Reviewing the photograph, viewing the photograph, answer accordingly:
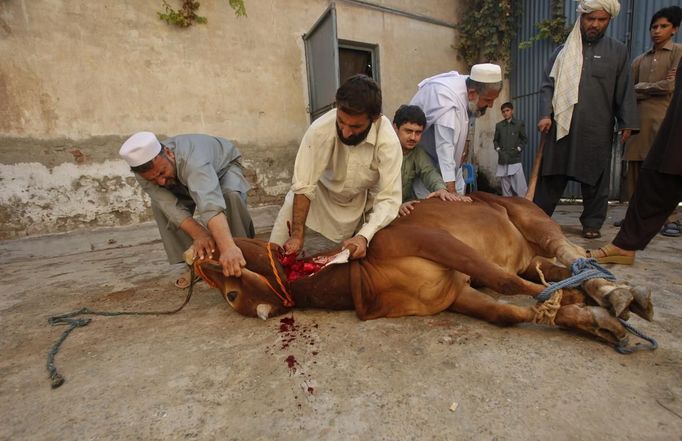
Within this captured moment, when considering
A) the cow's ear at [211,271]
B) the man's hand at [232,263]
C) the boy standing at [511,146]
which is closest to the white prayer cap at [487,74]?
the man's hand at [232,263]

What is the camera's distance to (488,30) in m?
7.27

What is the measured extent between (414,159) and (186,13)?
3738 mm

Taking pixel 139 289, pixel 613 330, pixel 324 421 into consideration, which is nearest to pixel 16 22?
pixel 139 289

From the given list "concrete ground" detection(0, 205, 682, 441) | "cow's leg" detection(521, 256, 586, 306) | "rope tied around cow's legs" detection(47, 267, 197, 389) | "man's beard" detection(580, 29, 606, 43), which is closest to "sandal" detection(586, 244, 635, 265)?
"concrete ground" detection(0, 205, 682, 441)

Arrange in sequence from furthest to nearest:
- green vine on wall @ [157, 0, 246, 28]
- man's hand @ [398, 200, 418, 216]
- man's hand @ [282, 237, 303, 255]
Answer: green vine on wall @ [157, 0, 246, 28] < man's hand @ [398, 200, 418, 216] < man's hand @ [282, 237, 303, 255]

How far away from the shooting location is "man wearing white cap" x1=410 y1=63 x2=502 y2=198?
125 inches

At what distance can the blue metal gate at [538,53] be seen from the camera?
18.4 ft

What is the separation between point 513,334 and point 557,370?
308 millimetres

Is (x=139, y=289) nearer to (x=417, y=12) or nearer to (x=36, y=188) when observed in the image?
(x=36, y=188)

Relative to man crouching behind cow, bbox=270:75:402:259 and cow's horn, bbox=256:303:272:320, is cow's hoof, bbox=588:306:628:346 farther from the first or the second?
cow's horn, bbox=256:303:272:320

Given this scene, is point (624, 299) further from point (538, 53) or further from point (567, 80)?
point (538, 53)

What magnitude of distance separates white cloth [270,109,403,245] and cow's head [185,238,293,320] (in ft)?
1.76

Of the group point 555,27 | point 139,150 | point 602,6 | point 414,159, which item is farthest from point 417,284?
point 555,27

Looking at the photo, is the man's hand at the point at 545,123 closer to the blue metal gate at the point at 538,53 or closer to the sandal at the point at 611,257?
the sandal at the point at 611,257
